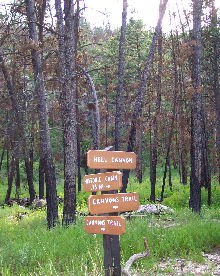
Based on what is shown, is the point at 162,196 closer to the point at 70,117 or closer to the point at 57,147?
the point at 70,117

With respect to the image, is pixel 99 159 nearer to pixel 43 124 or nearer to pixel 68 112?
pixel 68 112

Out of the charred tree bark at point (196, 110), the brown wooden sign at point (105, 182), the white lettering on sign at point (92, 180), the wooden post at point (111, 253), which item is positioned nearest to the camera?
the brown wooden sign at point (105, 182)

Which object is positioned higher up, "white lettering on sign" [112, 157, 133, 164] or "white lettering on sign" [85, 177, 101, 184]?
"white lettering on sign" [112, 157, 133, 164]

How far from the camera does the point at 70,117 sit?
11.5 meters

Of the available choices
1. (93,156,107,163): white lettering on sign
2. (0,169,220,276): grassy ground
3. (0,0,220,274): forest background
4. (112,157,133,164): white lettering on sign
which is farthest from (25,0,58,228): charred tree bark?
(93,156,107,163): white lettering on sign

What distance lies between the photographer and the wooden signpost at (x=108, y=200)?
559 cm

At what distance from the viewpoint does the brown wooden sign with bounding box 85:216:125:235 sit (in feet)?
18.2

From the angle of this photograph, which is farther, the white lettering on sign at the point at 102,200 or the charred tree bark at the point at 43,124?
the charred tree bark at the point at 43,124

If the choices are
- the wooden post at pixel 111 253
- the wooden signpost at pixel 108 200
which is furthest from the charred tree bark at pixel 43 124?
the wooden signpost at pixel 108 200

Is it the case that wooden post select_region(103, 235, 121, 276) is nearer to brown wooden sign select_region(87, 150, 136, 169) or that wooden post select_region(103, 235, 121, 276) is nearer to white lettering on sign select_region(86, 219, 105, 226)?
white lettering on sign select_region(86, 219, 105, 226)

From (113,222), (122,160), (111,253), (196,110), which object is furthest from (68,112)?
(113,222)

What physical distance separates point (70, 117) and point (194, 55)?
5.57m

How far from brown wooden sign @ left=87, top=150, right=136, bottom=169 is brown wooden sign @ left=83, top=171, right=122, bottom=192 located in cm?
13

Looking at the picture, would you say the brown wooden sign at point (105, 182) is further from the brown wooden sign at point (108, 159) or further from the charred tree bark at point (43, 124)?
the charred tree bark at point (43, 124)
